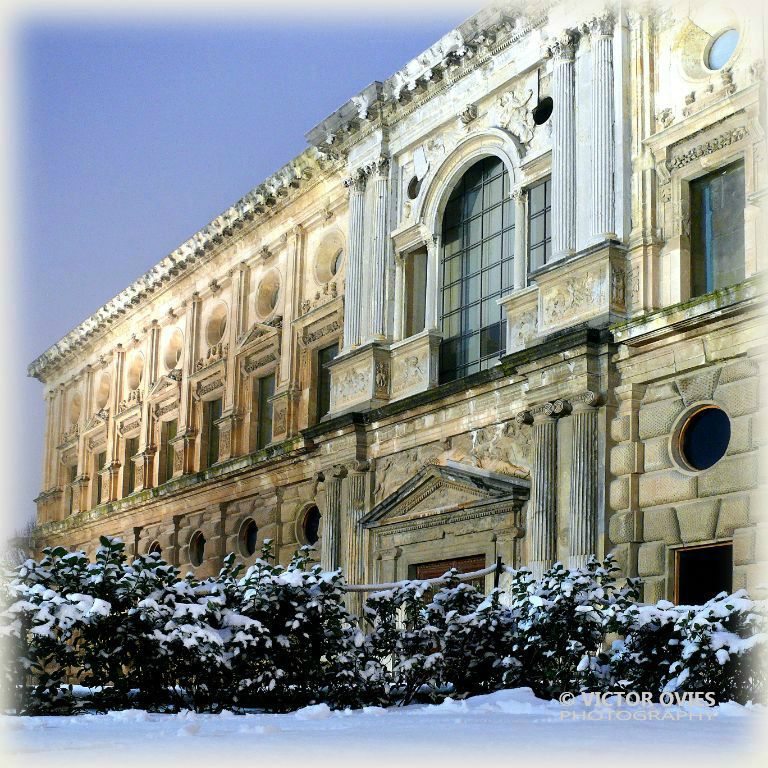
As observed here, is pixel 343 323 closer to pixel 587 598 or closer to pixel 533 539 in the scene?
pixel 533 539

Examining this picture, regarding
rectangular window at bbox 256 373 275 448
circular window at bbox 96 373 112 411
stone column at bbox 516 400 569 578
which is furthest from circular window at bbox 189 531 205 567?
stone column at bbox 516 400 569 578

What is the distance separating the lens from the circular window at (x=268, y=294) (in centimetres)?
2772

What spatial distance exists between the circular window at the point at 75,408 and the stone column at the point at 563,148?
74.6ft

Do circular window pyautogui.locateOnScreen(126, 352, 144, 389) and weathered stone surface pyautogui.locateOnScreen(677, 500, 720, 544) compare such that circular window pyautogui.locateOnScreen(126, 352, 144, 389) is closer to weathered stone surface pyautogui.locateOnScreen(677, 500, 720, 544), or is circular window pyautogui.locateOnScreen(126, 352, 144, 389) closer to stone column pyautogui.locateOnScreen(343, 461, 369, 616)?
stone column pyautogui.locateOnScreen(343, 461, 369, 616)

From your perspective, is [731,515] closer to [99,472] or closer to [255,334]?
[255,334]

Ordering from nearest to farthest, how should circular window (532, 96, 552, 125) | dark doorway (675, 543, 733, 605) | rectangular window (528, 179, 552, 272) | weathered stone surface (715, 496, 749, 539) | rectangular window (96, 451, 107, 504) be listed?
weathered stone surface (715, 496, 749, 539) → dark doorway (675, 543, 733, 605) → rectangular window (528, 179, 552, 272) → circular window (532, 96, 552, 125) → rectangular window (96, 451, 107, 504)

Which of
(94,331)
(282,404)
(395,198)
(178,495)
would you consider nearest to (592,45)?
(395,198)

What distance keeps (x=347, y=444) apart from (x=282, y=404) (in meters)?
4.18

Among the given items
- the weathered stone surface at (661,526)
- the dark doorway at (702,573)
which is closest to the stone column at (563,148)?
the weathered stone surface at (661,526)

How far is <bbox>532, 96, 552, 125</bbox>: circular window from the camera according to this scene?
19750 mm

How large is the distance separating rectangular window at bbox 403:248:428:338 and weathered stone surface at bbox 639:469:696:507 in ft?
21.8

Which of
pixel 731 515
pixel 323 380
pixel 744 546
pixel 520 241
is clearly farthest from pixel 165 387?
pixel 744 546

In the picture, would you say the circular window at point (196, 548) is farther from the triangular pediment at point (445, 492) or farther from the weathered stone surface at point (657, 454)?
the weathered stone surface at point (657, 454)

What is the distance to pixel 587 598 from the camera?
13859mm
